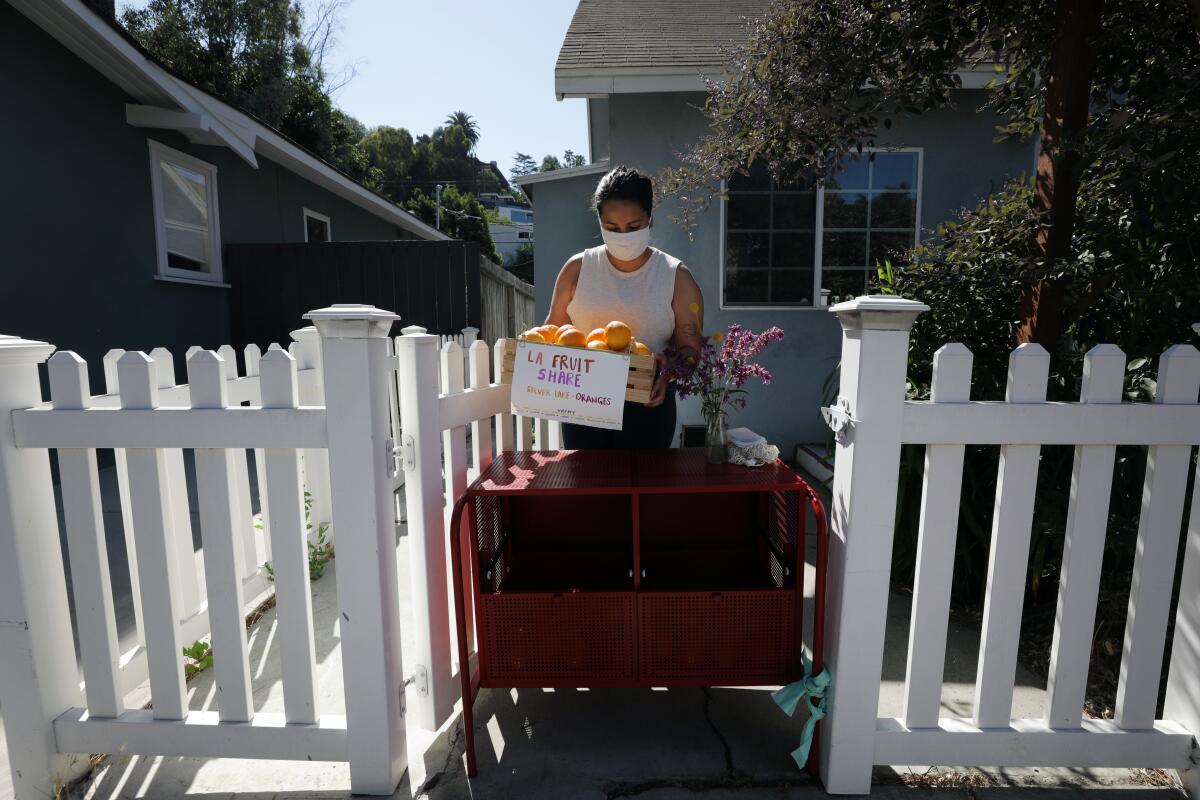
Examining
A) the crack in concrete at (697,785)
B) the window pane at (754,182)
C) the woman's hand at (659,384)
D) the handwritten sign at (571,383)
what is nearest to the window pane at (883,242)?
the window pane at (754,182)

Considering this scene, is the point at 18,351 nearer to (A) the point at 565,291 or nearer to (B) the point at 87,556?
(B) the point at 87,556

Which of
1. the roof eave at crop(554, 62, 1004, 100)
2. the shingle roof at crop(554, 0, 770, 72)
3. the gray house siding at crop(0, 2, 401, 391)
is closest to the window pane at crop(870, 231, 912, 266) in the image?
the roof eave at crop(554, 62, 1004, 100)

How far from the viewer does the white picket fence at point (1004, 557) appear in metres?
1.68

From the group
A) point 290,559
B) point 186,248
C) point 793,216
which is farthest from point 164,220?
point 290,559

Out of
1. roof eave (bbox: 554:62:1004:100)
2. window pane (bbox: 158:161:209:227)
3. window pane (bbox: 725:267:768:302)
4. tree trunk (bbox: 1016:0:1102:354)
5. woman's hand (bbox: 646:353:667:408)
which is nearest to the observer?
woman's hand (bbox: 646:353:667:408)

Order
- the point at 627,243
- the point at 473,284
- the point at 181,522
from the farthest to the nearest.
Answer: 1. the point at 473,284
2. the point at 181,522
3. the point at 627,243

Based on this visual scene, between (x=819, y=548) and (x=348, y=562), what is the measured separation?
4.16 feet

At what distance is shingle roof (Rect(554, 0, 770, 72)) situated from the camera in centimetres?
512

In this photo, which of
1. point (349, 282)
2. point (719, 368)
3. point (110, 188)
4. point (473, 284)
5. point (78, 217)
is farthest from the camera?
→ point (473, 284)

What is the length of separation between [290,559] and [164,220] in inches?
262

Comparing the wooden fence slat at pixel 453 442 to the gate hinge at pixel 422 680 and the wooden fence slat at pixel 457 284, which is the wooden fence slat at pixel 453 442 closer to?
the gate hinge at pixel 422 680

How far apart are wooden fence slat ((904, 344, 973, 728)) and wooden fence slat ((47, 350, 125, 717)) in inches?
86.3

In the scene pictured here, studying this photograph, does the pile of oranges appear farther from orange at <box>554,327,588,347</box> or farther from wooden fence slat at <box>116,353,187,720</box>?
wooden fence slat at <box>116,353,187,720</box>

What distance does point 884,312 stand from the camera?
1.61 m
